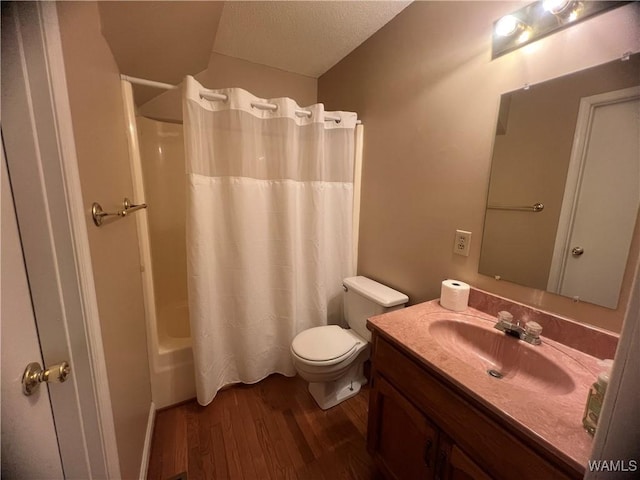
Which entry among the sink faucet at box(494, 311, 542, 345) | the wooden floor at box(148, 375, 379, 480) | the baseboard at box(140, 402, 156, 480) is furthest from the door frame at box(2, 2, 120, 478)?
the sink faucet at box(494, 311, 542, 345)

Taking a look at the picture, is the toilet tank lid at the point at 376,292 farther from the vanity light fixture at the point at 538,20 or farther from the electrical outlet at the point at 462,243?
the vanity light fixture at the point at 538,20

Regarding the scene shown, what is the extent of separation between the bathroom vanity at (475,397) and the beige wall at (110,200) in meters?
0.98

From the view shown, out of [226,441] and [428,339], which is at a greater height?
[428,339]

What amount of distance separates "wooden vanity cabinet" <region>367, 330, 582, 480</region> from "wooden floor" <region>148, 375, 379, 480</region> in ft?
0.94

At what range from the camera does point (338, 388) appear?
166cm

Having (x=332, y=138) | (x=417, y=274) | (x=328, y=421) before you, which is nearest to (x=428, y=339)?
(x=417, y=274)

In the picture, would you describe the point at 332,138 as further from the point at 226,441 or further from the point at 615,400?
the point at 226,441

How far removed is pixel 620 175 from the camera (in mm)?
→ 788

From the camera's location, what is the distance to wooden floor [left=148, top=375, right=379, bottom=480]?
48.3 inches

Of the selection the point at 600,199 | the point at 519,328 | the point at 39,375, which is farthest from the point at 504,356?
the point at 39,375

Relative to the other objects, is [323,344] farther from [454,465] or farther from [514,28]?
[514,28]

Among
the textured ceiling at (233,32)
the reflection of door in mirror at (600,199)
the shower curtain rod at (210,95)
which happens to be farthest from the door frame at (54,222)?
the reflection of door in mirror at (600,199)

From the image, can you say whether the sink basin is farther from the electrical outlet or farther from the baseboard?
the baseboard

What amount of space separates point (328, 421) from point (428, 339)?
97 centimetres
